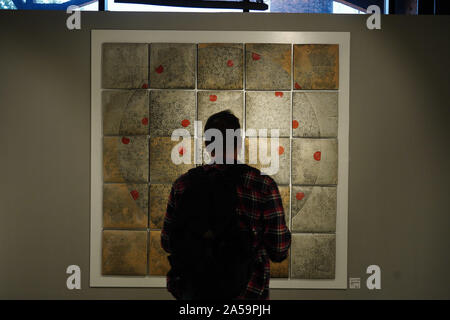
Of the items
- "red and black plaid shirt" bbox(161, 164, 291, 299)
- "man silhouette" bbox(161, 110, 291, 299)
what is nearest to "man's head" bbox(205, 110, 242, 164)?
"man silhouette" bbox(161, 110, 291, 299)

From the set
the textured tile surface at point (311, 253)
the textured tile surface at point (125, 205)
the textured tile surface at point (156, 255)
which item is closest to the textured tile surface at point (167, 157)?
the textured tile surface at point (125, 205)

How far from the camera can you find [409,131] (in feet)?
A: 7.64

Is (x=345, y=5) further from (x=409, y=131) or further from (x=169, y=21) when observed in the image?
(x=169, y=21)

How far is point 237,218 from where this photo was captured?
1.33 m

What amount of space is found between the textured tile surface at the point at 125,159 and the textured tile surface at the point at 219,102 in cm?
48

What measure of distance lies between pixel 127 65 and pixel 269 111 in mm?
1099

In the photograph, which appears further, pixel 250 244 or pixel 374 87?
pixel 374 87

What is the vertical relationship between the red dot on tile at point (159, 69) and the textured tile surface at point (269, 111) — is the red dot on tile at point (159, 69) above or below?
above

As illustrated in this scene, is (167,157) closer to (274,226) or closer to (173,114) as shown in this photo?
(173,114)

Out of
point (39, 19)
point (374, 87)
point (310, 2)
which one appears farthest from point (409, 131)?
point (39, 19)

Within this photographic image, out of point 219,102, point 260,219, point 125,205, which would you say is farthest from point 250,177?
point 125,205

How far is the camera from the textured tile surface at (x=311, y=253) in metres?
2.31

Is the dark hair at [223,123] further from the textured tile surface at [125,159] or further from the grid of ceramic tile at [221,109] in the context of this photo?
the textured tile surface at [125,159]
